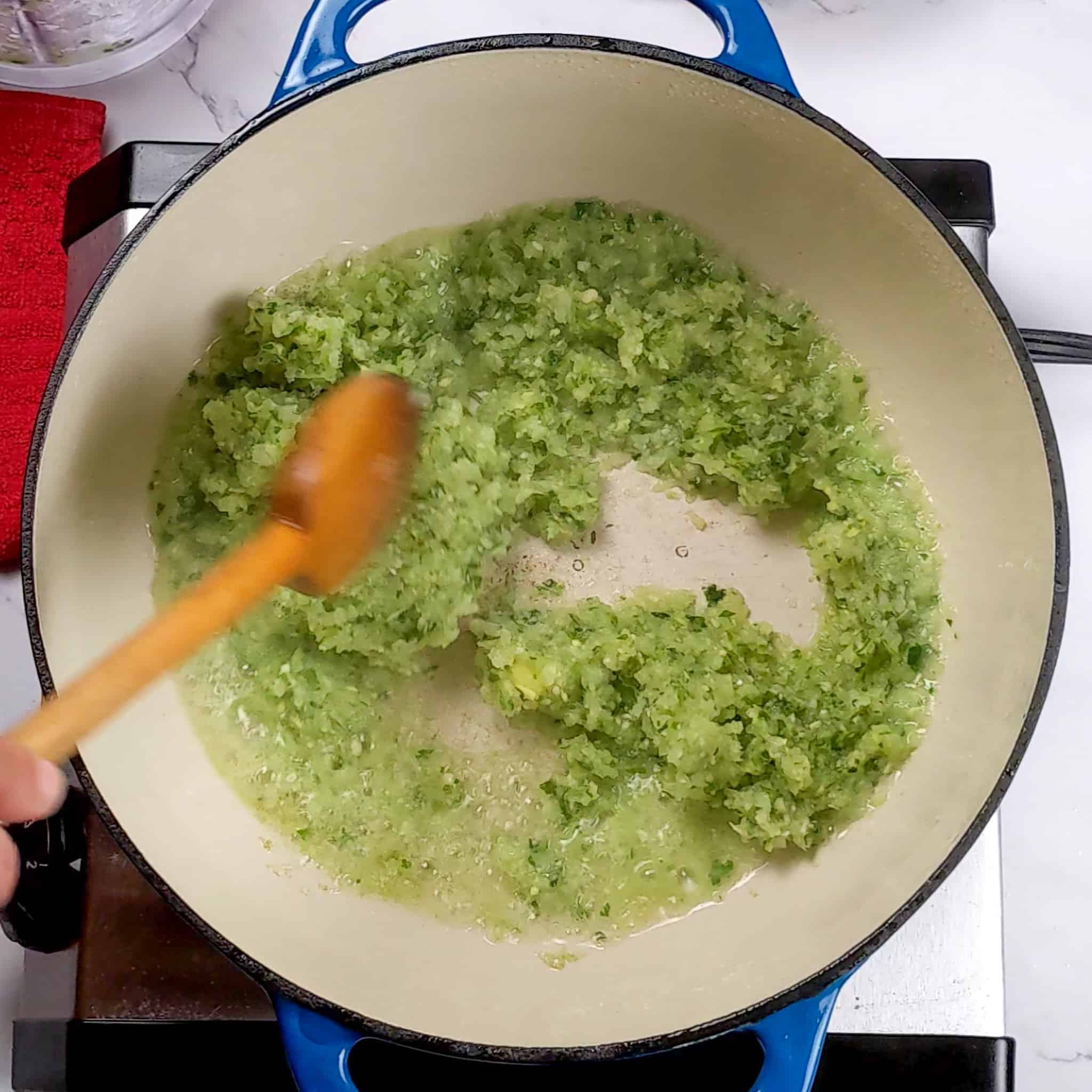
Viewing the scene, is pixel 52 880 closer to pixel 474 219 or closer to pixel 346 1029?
pixel 346 1029

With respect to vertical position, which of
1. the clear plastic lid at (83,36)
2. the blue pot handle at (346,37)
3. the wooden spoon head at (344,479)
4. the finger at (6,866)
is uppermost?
the blue pot handle at (346,37)

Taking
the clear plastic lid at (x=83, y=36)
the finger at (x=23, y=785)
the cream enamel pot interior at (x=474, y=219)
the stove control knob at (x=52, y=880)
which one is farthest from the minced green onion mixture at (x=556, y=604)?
the finger at (x=23, y=785)

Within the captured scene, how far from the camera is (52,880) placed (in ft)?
3.22

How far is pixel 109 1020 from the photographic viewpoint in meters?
0.97

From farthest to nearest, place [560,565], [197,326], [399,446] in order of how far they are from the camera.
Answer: [560,565]
[197,326]
[399,446]

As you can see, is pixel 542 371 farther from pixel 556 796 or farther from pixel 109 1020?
pixel 109 1020

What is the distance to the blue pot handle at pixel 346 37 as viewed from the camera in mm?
959

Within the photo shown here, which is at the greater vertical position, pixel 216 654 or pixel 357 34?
pixel 357 34

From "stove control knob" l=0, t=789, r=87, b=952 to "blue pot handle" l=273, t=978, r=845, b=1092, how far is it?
0.23 meters

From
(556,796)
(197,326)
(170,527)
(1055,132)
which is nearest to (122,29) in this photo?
(197,326)

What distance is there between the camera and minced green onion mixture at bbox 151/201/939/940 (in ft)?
3.48

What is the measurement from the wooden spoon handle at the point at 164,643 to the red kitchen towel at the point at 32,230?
502 mm

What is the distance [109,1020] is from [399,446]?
1.79 feet

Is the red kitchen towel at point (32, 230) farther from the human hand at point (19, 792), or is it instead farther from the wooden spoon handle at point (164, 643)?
the human hand at point (19, 792)
